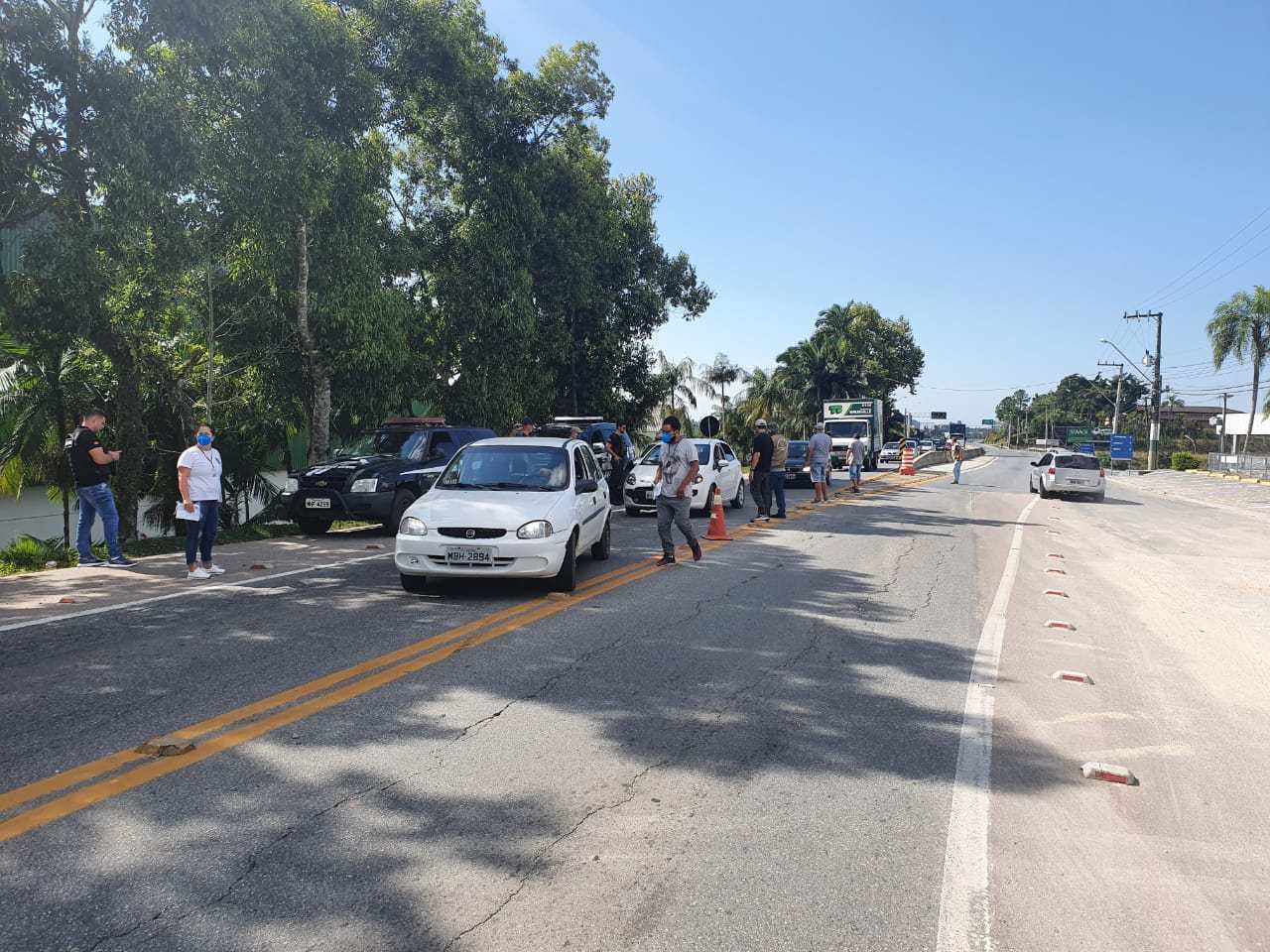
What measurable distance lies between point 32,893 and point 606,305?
2803cm

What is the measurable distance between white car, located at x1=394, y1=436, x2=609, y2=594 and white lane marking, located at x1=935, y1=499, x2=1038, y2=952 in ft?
13.2

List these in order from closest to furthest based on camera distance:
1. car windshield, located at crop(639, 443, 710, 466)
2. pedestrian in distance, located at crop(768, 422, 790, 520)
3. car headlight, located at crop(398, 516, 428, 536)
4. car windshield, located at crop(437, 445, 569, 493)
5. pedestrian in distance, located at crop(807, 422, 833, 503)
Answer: car headlight, located at crop(398, 516, 428, 536) < car windshield, located at crop(437, 445, 569, 493) < pedestrian in distance, located at crop(768, 422, 790, 520) < car windshield, located at crop(639, 443, 710, 466) < pedestrian in distance, located at crop(807, 422, 833, 503)

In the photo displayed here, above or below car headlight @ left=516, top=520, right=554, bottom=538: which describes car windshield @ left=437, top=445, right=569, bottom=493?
above

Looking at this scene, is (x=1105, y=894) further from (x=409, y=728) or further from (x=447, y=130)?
(x=447, y=130)

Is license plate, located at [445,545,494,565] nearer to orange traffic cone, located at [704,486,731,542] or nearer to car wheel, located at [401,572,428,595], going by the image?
car wheel, located at [401,572,428,595]

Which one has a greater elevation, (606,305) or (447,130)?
(447,130)

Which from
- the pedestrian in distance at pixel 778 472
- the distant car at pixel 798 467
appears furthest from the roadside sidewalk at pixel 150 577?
the distant car at pixel 798 467

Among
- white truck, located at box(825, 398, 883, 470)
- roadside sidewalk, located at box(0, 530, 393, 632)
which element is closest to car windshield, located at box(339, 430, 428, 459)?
roadside sidewalk, located at box(0, 530, 393, 632)

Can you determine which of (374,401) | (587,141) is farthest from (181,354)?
(587,141)

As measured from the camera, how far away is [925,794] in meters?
4.26

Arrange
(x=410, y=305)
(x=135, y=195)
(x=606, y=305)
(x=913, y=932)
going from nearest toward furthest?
(x=913, y=932), (x=135, y=195), (x=410, y=305), (x=606, y=305)

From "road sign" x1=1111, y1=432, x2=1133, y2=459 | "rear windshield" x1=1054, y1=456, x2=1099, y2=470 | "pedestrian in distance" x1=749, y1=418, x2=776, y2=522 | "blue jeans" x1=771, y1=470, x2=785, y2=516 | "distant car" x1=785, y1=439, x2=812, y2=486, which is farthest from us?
"road sign" x1=1111, y1=432, x2=1133, y2=459

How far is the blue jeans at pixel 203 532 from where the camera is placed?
10.1 m

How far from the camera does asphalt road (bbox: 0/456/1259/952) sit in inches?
122
